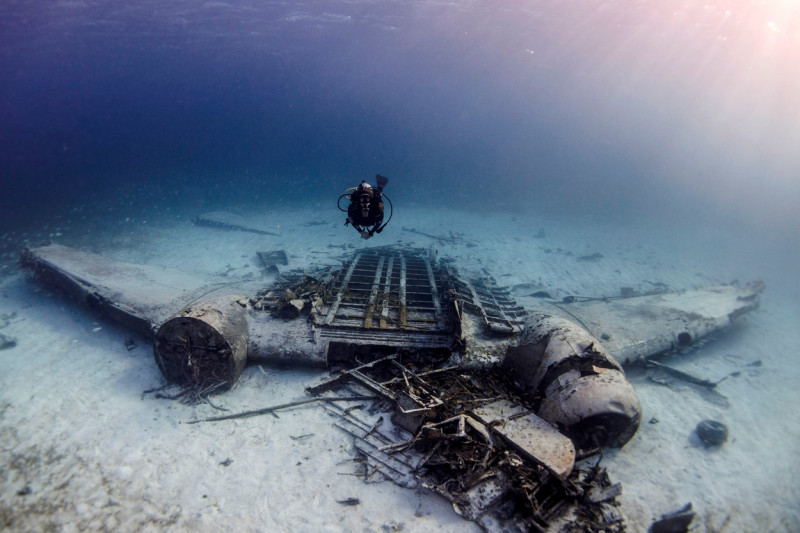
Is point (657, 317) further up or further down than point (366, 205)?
further down

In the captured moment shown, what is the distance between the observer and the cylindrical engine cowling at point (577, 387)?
4.88 meters

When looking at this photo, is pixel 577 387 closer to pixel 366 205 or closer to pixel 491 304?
pixel 491 304

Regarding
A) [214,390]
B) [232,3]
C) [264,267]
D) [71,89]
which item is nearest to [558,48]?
[232,3]

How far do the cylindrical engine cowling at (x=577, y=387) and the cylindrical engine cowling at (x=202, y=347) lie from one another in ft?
17.4

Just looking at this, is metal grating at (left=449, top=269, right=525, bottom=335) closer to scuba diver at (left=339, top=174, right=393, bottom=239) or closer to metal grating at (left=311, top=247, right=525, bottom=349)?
metal grating at (left=311, top=247, right=525, bottom=349)

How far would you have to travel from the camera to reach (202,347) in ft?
20.0

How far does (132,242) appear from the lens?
59.9 ft

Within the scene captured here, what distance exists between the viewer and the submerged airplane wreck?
4281 millimetres

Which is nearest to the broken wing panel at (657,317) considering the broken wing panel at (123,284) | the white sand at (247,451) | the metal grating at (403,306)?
the white sand at (247,451)

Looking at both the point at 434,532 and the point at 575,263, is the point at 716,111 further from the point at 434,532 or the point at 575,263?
the point at 434,532

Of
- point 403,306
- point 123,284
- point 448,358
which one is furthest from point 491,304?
point 123,284

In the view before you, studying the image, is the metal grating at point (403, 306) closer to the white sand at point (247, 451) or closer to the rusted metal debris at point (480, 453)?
the rusted metal debris at point (480, 453)

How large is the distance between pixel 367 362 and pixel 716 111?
309 ft

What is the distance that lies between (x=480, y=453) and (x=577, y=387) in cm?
182
